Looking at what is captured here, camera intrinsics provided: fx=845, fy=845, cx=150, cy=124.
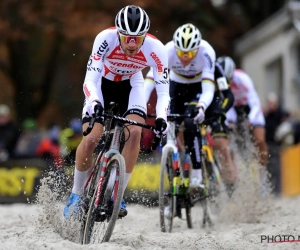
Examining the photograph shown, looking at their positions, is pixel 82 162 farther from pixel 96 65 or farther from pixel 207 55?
pixel 207 55

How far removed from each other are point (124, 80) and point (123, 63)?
0.23 metres

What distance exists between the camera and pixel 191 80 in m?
10.3

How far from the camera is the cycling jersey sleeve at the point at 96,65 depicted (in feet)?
24.8

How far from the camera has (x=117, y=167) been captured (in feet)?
23.8

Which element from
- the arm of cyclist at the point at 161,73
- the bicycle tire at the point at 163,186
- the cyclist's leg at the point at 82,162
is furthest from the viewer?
the bicycle tire at the point at 163,186

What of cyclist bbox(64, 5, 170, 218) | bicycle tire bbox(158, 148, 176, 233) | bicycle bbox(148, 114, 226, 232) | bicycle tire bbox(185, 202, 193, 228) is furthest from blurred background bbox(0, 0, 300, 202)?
cyclist bbox(64, 5, 170, 218)

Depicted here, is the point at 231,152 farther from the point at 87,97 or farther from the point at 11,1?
the point at 11,1

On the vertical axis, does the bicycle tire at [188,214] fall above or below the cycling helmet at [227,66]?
below

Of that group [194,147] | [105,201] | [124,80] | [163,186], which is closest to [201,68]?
[194,147]

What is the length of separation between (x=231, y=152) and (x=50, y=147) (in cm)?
488

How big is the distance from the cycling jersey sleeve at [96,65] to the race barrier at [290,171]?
845 cm

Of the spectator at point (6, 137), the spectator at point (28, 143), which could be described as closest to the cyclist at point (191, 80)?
the spectator at point (28, 143)

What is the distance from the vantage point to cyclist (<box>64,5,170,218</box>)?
7.54 m

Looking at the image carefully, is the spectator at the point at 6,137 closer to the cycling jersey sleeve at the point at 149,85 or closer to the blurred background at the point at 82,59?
the blurred background at the point at 82,59
